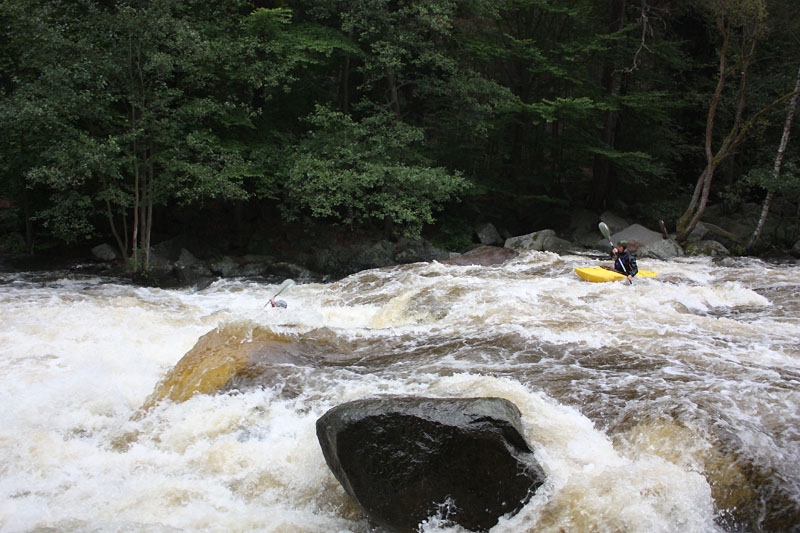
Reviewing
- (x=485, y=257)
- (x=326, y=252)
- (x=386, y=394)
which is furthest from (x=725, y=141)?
(x=386, y=394)

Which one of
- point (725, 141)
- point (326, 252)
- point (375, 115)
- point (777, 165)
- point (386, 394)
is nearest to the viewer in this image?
point (386, 394)

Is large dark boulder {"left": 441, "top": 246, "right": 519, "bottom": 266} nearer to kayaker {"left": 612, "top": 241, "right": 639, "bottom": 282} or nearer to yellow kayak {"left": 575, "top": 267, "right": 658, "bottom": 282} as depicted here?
yellow kayak {"left": 575, "top": 267, "right": 658, "bottom": 282}

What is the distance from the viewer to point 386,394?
4242 millimetres

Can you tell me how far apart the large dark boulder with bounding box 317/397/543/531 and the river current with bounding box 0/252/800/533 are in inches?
3.9

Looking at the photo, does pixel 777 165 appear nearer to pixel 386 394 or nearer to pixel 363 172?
pixel 363 172

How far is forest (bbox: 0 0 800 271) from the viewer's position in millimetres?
9570

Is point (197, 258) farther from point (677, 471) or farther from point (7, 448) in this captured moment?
point (677, 471)

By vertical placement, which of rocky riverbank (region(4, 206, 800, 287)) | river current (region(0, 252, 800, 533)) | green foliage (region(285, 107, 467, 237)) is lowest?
rocky riverbank (region(4, 206, 800, 287))

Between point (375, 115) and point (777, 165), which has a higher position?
point (375, 115)

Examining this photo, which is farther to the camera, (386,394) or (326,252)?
(326,252)

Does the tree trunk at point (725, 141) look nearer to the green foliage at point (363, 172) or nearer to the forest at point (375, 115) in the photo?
the forest at point (375, 115)

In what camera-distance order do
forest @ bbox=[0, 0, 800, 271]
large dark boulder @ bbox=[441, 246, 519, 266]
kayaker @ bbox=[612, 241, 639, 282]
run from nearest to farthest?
kayaker @ bbox=[612, 241, 639, 282]
forest @ bbox=[0, 0, 800, 271]
large dark boulder @ bbox=[441, 246, 519, 266]

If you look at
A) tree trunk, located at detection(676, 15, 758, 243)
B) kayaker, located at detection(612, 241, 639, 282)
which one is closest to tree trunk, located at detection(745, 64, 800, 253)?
A: tree trunk, located at detection(676, 15, 758, 243)

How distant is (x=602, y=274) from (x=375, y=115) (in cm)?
644
